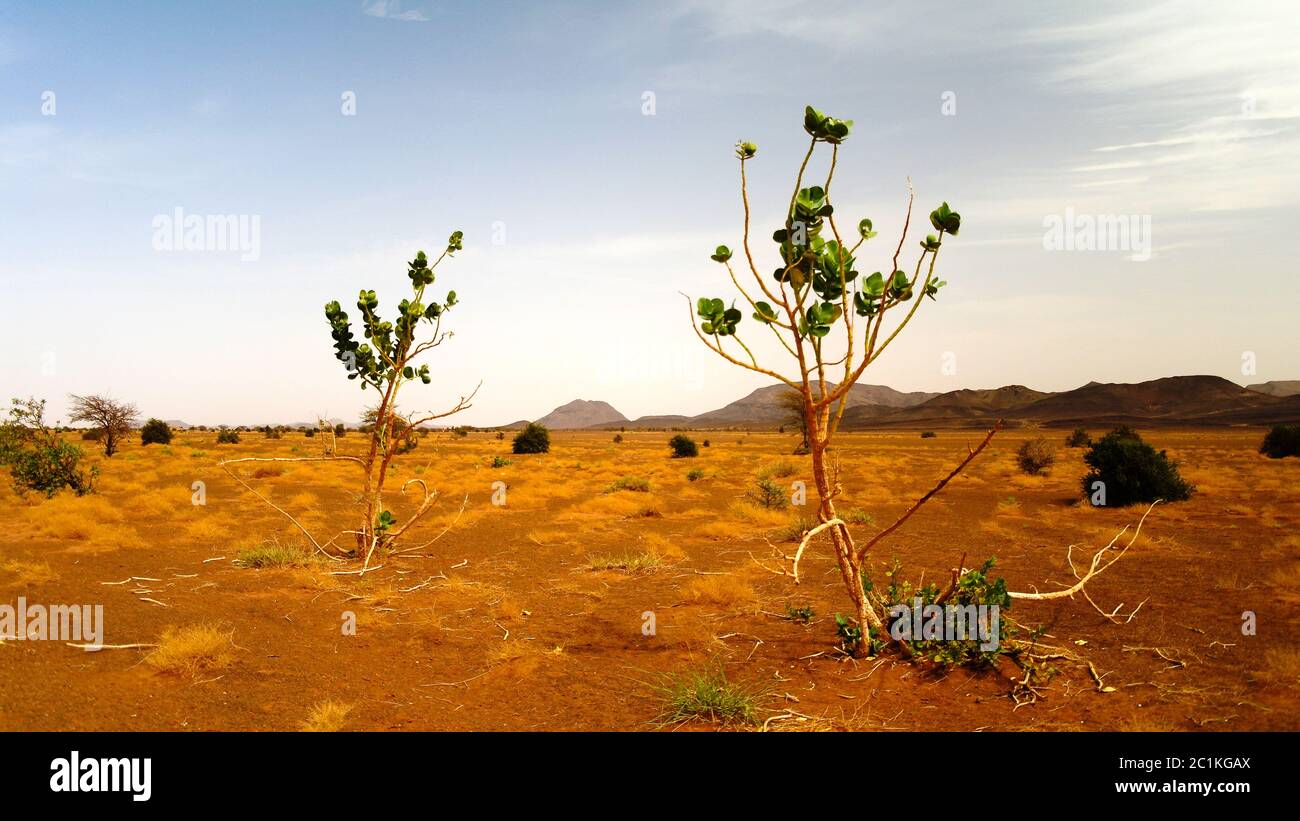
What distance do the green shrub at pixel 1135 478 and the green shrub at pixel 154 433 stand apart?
5648 centimetres

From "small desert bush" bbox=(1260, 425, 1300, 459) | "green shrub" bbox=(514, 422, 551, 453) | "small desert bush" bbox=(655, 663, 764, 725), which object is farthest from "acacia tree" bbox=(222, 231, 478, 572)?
"small desert bush" bbox=(1260, 425, 1300, 459)

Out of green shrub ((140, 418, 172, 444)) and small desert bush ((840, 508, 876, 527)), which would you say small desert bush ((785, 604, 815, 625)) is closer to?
small desert bush ((840, 508, 876, 527))

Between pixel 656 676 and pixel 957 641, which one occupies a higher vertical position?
pixel 957 641

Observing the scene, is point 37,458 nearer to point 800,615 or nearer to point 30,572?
Result: point 30,572

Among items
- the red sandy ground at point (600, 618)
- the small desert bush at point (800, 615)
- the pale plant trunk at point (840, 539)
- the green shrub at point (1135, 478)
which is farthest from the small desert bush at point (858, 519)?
the pale plant trunk at point (840, 539)

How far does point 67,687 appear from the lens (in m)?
6.13

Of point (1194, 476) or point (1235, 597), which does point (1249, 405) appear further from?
point (1235, 597)

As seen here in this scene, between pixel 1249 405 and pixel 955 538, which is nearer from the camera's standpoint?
pixel 955 538

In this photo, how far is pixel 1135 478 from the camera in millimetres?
17391

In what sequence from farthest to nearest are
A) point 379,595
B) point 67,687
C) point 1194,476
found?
point 1194,476 < point 379,595 < point 67,687

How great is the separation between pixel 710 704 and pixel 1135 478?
17.3 metres
